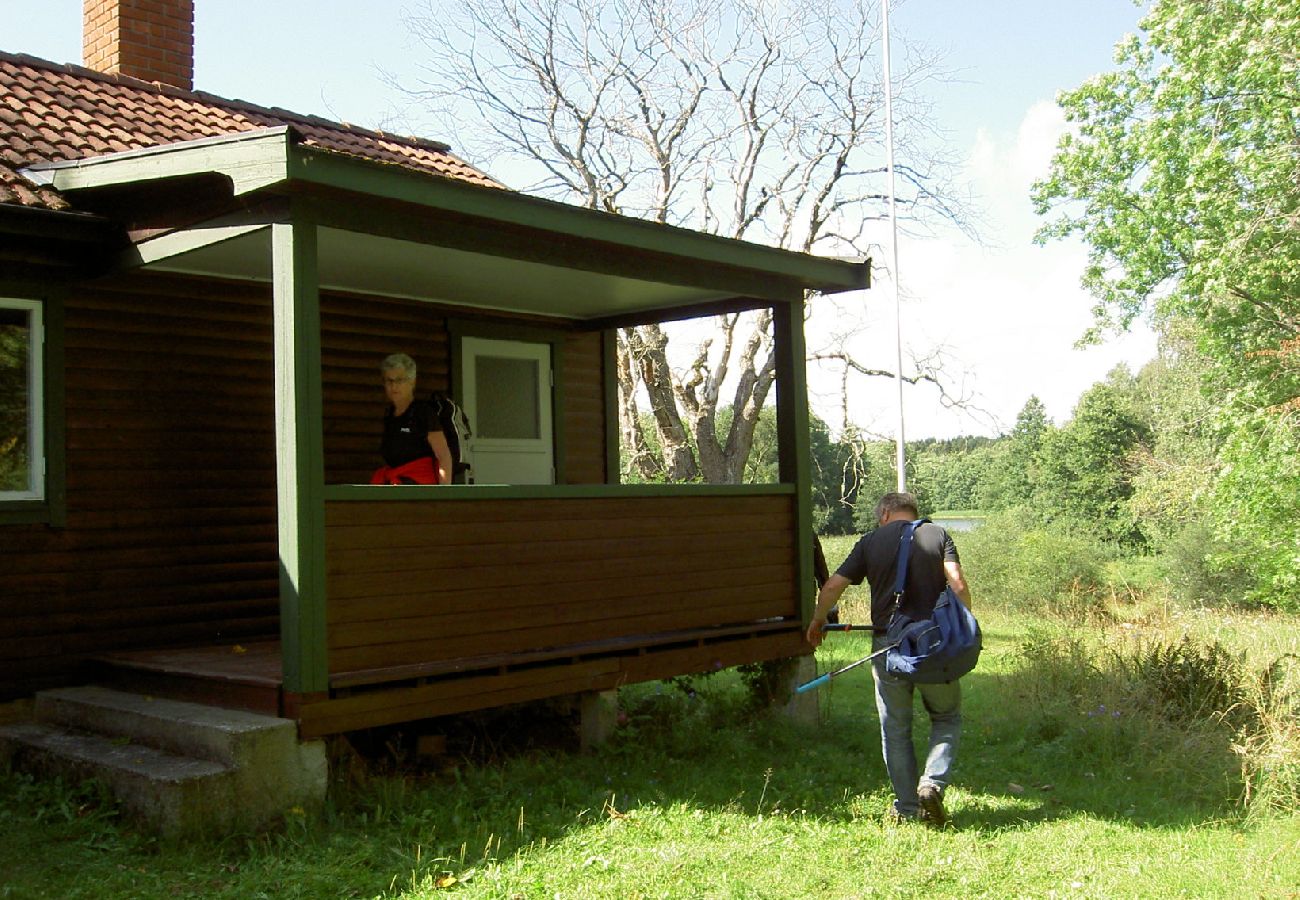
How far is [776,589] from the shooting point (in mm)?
8914

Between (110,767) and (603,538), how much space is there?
3087 mm

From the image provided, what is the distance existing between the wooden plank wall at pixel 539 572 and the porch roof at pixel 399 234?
1.52m

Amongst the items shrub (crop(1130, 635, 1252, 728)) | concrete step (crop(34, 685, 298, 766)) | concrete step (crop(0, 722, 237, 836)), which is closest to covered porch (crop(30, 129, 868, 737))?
concrete step (crop(34, 685, 298, 766))

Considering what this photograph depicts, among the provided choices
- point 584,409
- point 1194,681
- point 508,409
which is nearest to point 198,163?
point 508,409

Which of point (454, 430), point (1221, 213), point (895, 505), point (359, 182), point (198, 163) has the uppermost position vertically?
point (1221, 213)

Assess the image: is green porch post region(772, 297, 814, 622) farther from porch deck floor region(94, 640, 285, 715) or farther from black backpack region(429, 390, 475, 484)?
porch deck floor region(94, 640, 285, 715)

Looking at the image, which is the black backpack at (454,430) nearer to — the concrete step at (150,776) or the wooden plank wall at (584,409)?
the wooden plank wall at (584,409)

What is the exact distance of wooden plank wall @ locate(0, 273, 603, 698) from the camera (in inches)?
283

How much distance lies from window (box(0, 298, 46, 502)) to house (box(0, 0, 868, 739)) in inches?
0.5

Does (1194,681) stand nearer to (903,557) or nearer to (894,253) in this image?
(903,557)

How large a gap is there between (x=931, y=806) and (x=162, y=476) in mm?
5183

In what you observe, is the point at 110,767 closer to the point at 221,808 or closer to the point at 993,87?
the point at 221,808

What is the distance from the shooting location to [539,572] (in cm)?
717

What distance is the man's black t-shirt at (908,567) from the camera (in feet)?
21.2
